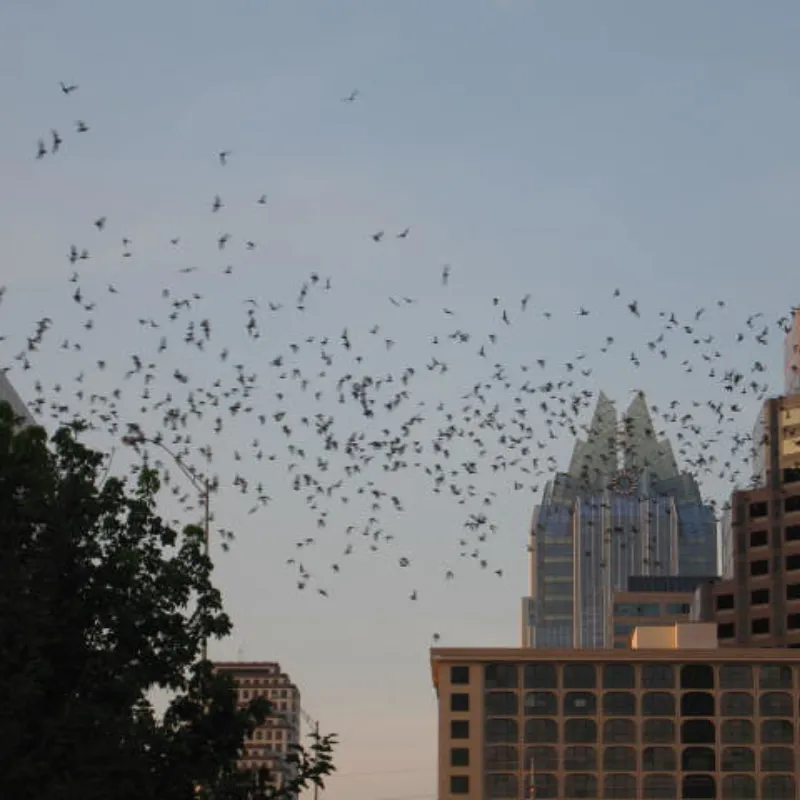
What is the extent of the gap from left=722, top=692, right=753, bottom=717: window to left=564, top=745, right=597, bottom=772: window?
12615 mm

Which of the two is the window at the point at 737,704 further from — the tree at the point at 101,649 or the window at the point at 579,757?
the tree at the point at 101,649

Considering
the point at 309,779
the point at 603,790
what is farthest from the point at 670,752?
the point at 309,779

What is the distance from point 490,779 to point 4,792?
156 metres

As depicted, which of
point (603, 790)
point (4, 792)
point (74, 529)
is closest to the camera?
point (4, 792)

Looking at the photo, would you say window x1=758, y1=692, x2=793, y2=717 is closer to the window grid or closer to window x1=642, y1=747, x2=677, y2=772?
the window grid

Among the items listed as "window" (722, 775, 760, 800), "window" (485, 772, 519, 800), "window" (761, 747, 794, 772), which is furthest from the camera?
"window" (485, 772, 519, 800)

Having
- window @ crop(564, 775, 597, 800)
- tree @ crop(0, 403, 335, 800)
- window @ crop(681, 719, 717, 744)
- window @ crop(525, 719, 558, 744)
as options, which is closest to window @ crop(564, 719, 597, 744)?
window @ crop(525, 719, 558, 744)

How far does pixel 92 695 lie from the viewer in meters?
46.3

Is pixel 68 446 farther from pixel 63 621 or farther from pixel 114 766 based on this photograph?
pixel 114 766

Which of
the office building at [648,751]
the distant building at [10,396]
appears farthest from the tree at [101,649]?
the office building at [648,751]

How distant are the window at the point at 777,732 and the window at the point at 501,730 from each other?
22.4 metres

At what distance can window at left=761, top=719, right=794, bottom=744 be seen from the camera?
197250mm

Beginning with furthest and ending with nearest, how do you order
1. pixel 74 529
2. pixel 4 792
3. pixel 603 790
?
pixel 603 790 < pixel 74 529 < pixel 4 792

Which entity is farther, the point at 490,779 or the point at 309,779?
the point at 490,779
